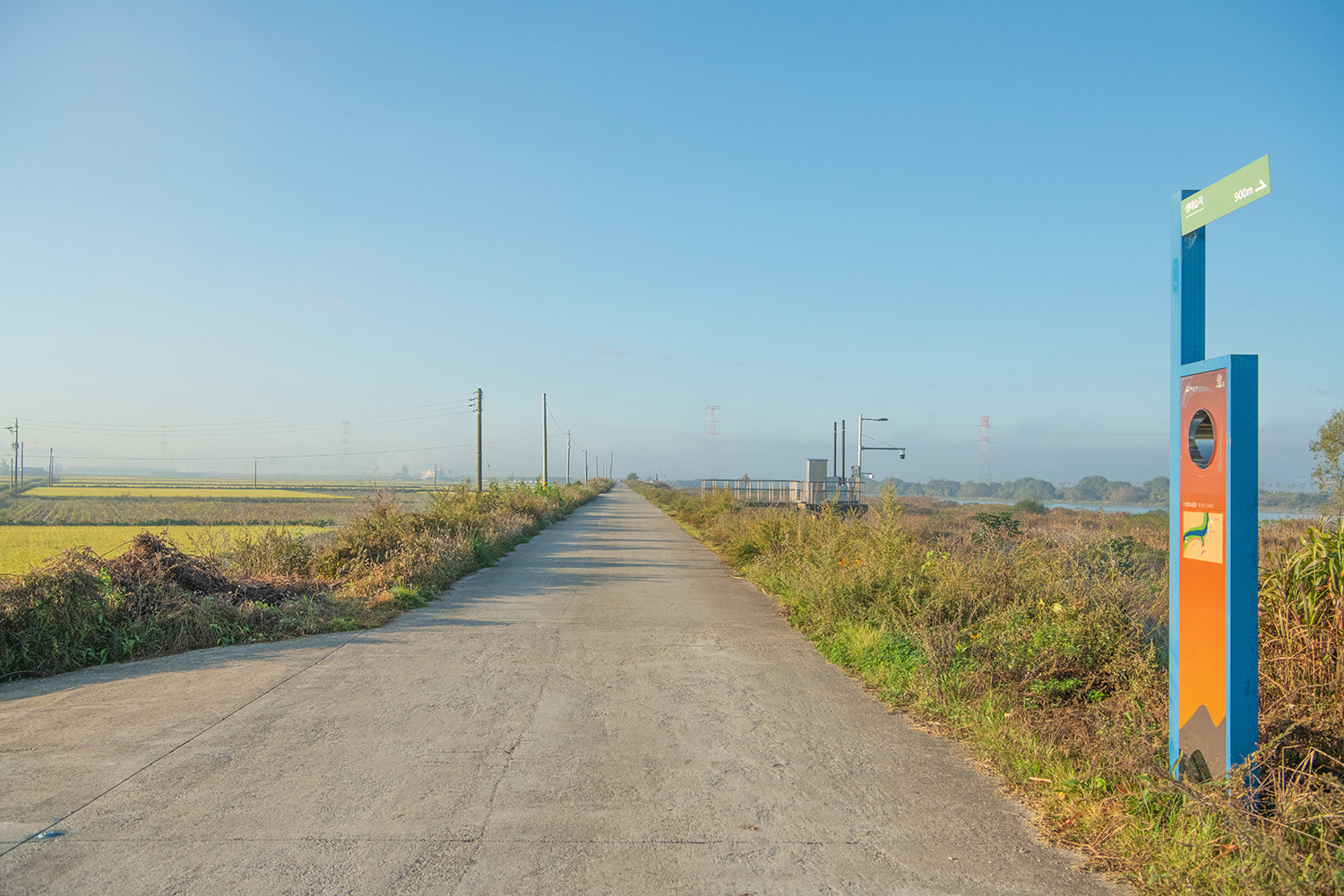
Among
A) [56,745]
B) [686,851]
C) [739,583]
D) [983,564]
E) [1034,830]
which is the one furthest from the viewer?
[739,583]

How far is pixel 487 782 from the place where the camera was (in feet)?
15.0

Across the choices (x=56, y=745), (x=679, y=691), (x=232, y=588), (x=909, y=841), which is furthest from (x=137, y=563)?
(x=909, y=841)

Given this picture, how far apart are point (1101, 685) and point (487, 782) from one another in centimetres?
457

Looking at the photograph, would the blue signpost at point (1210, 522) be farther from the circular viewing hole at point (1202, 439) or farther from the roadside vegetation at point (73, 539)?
the roadside vegetation at point (73, 539)

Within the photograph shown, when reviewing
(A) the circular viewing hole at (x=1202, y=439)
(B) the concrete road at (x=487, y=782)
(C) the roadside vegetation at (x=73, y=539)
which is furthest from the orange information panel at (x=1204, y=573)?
(C) the roadside vegetation at (x=73, y=539)

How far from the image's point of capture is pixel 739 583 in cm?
1452

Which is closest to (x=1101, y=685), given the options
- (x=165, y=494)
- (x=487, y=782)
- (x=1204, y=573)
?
(x=1204, y=573)

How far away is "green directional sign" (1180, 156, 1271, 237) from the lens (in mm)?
3590

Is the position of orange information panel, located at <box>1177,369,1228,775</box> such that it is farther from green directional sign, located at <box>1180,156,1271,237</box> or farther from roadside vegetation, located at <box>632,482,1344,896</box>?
green directional sign, located at <box>1180,156,1271,237</box>

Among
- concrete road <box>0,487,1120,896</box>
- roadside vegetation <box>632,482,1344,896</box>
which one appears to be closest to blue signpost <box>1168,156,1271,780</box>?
roadside vegetation <box>632,482,1344,896</box>

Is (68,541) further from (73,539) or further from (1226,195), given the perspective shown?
(1226,195)

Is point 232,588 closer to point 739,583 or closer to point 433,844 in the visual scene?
point 433,844

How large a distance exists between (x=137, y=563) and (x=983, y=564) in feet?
31.4

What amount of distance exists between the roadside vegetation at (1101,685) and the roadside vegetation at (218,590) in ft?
20.5
